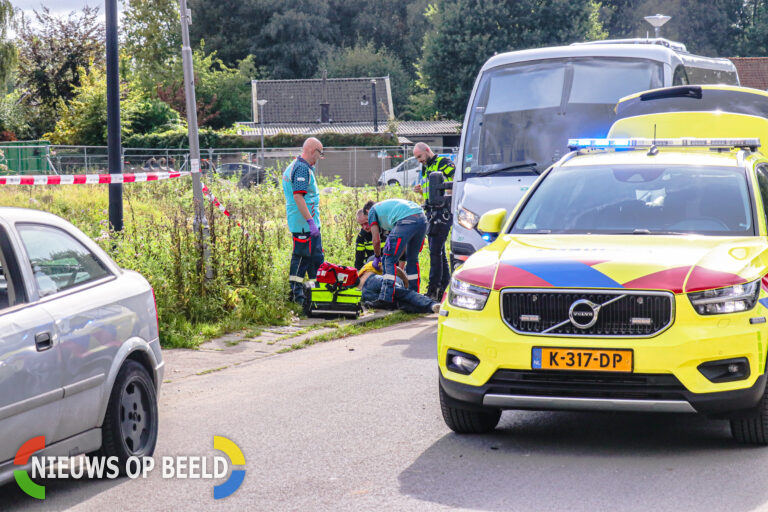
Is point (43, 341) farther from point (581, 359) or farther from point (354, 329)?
point (354, 329)

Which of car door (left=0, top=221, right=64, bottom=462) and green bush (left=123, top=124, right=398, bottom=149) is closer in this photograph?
car door (left=0, top=221, right=64, bottom=462)

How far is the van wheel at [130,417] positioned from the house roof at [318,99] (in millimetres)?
58970

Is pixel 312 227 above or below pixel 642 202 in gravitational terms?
below

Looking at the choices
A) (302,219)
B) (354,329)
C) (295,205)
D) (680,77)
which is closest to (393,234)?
(302,219)

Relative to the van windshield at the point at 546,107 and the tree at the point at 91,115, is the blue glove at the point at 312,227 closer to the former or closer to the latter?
the van windshield at the point at 546,107

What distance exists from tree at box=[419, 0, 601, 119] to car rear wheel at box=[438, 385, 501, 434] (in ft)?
154

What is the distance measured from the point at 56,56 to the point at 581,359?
53.3 m

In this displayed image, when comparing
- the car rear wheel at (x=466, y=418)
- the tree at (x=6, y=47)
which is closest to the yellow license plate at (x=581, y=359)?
the car rear wheel at (x=466, y=418)

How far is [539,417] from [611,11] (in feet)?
239

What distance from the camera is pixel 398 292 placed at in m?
12.4

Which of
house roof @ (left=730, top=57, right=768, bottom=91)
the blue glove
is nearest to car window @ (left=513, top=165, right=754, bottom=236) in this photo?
the blue glove

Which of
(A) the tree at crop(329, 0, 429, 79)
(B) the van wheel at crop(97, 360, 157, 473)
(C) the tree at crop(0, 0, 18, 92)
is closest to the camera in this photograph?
(B) the van wheel at crop(97, 360, 157, 473)

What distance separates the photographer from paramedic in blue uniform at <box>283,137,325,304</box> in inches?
480

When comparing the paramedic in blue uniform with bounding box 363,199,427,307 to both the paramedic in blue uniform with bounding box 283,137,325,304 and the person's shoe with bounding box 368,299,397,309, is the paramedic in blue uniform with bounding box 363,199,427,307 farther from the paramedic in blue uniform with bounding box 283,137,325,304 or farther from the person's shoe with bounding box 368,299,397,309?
the paramedic in blue uniform with bounding box 283,137,325,304
